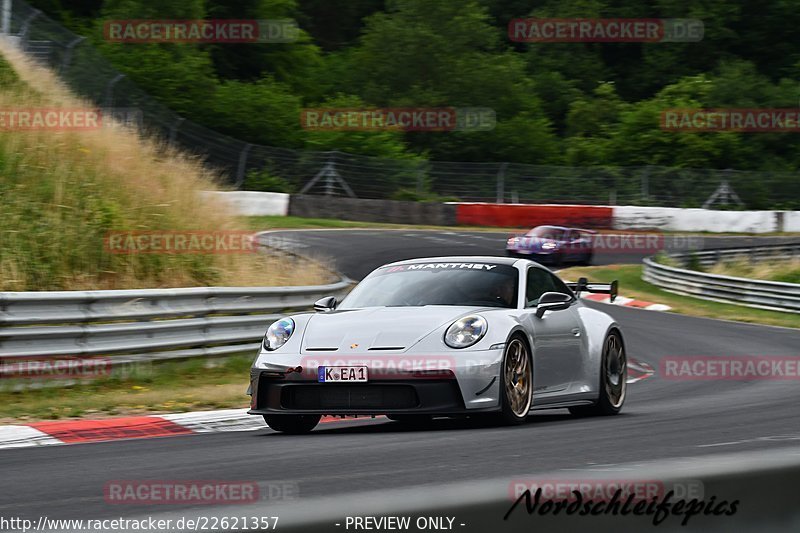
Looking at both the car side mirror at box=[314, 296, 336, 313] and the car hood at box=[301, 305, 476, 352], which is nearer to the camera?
the car hood at box=[301, 305, 476, 352]

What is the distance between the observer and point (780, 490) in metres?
2.76

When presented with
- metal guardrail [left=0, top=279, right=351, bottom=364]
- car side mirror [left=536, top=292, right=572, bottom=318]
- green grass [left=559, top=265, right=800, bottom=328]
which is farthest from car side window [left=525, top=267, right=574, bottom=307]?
green grass [left=559, top=265, right=800, bottom=328]

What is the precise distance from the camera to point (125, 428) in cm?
866

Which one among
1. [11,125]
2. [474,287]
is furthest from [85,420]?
[11,125]

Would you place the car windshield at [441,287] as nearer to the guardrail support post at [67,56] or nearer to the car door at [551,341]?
the car door at [551,341]

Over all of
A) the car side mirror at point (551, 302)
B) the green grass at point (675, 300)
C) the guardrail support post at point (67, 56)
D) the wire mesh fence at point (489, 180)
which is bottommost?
the green grass at point (675, 300)

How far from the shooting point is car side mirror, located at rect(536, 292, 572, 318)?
28.8ft

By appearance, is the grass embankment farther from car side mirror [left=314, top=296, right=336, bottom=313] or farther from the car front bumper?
the car front bumper

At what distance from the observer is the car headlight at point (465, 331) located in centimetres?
789

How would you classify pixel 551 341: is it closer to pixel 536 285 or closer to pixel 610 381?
pixel 536 285

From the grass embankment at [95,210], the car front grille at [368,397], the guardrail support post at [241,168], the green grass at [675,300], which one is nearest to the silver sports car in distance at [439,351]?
the car front grille at [368,397]

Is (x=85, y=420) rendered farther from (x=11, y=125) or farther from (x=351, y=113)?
(x=351, y=113)

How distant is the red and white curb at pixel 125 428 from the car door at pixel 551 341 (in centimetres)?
191

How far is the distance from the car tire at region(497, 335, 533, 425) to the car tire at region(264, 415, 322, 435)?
1.27m
